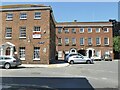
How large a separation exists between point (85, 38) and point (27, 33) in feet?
90.3

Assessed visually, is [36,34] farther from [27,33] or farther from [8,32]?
[8,32]

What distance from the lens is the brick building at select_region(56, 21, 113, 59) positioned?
61.8m

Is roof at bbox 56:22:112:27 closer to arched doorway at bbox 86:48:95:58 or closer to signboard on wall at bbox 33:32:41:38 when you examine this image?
arched doorway at bbox 86:48:95:58

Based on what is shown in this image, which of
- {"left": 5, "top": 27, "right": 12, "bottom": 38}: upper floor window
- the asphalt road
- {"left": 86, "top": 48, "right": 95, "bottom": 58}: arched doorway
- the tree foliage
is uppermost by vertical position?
{"left": 5, "top": 27, "right": 12, "bottom": 38}: upper floor window

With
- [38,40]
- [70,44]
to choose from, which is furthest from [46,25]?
[70,44]

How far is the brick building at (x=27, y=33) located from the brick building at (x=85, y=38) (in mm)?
25653

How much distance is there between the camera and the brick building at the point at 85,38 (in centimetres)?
6181

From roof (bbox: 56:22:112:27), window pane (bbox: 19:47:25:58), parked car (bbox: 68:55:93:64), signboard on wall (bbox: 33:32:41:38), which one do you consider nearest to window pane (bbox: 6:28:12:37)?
window pane (bbox: 19:47:25:58)

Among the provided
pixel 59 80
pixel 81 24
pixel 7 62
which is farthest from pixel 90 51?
pixel 59 80

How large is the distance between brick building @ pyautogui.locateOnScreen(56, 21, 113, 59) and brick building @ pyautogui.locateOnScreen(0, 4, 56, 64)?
25.7m

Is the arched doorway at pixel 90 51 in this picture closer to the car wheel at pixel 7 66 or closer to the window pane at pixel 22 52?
the window pane at pixel 22 52

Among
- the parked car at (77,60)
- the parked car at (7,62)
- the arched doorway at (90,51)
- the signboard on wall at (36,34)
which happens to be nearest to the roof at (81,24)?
the arched doorway at (90,51)

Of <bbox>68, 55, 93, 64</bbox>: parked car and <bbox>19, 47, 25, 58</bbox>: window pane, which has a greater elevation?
<bbox>19, 47, 25, 58</bbox>: window pane

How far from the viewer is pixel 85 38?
62.7 metres
